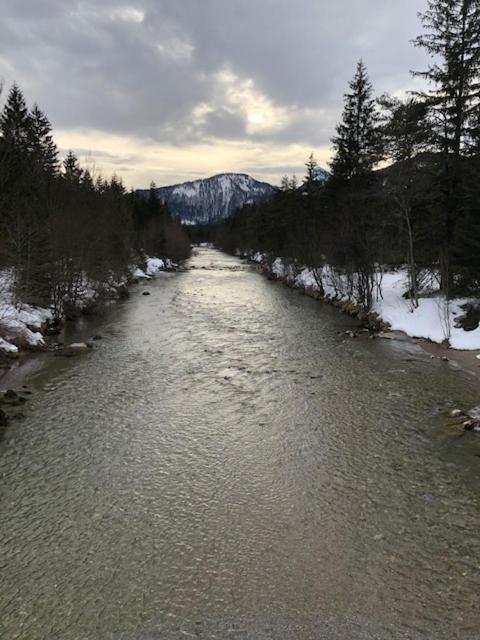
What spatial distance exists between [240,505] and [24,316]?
664 inches

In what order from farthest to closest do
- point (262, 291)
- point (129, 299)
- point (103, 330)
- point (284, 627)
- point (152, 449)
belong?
point (262, 291)
point (129, 299)
point (103, 330)
point (152, 449)
point (284, 627)

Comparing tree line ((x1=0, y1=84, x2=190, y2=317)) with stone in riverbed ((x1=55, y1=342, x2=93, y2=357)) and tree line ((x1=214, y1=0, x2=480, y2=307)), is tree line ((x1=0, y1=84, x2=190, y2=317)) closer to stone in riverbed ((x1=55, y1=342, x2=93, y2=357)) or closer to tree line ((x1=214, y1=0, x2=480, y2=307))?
stone in riverbed ((x1=55, y1=342, x2=93, y2=357))

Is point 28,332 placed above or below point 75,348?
above

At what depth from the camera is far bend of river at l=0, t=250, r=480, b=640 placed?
5.93 meters

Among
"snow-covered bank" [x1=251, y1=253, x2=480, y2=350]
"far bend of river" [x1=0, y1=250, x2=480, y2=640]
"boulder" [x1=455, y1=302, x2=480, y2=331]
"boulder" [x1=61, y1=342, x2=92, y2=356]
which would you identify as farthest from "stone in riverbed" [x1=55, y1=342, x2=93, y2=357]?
"boulder" [x1=455, y1=302, x2=480, y2=331]

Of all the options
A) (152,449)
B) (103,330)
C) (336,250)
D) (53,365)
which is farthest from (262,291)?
(152,449)

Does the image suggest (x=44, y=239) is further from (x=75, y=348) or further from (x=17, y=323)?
(x=75, y=348)

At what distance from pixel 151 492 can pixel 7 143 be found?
43.2 feet

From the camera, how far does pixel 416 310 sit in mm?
23938

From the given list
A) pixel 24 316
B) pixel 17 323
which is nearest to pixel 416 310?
pixel 17 323

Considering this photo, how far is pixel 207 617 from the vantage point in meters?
5.86

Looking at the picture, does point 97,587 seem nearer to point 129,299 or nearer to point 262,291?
point 129,299

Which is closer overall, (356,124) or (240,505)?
(240,505)

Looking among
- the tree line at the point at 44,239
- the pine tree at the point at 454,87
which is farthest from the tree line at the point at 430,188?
the tree line at the point at 44,239
